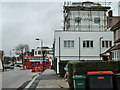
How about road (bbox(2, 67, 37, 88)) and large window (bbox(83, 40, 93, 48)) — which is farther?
large window (bbox(83, 40, 93, 48))

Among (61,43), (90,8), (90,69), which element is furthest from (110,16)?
(90,69)

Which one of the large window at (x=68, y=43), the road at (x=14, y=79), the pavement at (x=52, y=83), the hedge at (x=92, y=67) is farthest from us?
the large window at (x=68, y=43)

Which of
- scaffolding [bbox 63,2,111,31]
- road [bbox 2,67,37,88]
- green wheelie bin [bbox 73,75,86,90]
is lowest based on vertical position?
road [bbox 2,67,37,88]

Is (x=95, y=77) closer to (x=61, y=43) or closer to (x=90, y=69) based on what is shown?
(x=90, y=69)

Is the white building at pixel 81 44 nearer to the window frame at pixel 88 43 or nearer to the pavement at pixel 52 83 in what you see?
the window frame at pixel 88 43

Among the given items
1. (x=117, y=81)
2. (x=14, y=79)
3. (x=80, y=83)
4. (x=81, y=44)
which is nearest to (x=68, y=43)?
(x=81, y=44)

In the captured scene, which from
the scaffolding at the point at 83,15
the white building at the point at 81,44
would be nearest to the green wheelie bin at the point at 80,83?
the white building at the point at 81,44

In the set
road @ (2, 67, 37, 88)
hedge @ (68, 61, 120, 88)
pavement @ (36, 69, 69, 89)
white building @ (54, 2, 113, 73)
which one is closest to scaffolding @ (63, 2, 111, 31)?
white building @ (54, 2, 113, 73)

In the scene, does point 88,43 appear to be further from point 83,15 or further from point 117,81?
point 117,81

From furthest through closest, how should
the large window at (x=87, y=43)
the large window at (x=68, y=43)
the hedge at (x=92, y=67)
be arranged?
the large window at (x=87, y=43) → the large window at (x=68, y=43) → the hedge at (x=92, y=67)

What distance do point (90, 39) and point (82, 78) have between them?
2742 centimetres

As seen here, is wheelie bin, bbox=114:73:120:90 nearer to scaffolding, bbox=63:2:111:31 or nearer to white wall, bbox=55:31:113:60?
white wall, bbox=55:31:113:60

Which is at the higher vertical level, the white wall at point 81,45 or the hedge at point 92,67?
the white wall at point 81,45

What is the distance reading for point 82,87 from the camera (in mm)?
10703
